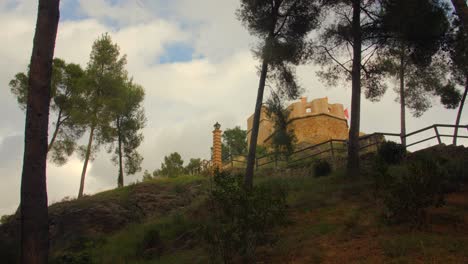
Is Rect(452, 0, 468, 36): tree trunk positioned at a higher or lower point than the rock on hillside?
higher

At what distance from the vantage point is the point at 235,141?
47.4m

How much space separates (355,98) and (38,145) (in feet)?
37.6

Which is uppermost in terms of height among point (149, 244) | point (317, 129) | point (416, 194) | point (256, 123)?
point (317, 129)

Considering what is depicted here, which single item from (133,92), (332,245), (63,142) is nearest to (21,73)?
(63,142)

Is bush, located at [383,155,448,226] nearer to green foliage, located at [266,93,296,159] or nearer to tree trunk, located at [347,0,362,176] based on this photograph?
tree trunk, located at [347,0,362,176]

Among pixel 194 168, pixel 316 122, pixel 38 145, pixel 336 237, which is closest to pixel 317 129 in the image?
pixel 316 122

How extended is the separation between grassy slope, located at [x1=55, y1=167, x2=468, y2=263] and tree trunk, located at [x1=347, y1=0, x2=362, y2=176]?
82 cm

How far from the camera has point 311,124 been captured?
36531 millimetres

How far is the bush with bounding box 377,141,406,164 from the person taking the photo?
1595 centimetres

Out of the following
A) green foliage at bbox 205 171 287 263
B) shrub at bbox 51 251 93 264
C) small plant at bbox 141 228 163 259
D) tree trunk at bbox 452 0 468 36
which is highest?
tree trunk at bbox 452 0 468 36

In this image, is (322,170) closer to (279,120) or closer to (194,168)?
(279,120)

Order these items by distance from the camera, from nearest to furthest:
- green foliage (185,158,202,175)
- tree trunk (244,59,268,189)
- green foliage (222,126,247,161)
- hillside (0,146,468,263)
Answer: hillside (0,146,468,263)
tree trunk (244,59,268,189)
green foliage (185,158,202,175)
green foliage (222,126,247,161)

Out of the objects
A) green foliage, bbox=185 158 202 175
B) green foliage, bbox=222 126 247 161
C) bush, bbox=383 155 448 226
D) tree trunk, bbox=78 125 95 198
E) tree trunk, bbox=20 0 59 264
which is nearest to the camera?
tree trunk, bbox=20 0 59 264

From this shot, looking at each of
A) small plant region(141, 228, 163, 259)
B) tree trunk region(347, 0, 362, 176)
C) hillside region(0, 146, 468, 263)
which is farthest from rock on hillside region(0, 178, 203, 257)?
tree trunk region(347, 0, 362, 176)
